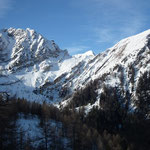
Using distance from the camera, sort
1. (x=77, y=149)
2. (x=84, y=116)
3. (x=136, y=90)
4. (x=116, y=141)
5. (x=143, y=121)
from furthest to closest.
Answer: (x=136, y=90) → (x=84, y=116) → (x=143, y=121) → (x=116, y=141) → (x=77, y=149)

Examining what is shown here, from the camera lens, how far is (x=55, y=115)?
95188 mm

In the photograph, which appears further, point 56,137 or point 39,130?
point 39,130

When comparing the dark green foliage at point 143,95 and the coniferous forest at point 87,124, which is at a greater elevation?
the dark green foliage at point 143,95

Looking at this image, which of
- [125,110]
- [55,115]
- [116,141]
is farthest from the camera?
[125,110]

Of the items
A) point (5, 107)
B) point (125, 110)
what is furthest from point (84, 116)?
point (5, 107)

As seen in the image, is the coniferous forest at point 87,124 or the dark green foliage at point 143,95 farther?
the dark green foliage at point 143,95

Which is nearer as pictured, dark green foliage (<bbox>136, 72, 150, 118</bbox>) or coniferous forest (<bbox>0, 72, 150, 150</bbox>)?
coniferous forest (<bbox>0, 72, 150, 150</bbox>)

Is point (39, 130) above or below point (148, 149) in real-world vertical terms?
above

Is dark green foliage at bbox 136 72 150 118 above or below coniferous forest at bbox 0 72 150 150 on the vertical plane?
above

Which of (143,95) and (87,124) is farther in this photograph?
(143,95)

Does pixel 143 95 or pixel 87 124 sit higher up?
pixel 143 95

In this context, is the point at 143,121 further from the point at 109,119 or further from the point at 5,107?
the point at 5,107

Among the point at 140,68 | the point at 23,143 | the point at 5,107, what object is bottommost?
the point at 23,143

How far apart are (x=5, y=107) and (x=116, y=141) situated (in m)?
68.6
